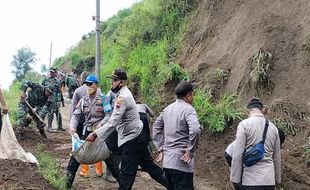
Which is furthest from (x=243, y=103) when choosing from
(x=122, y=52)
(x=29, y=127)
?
(x=122, y=52)

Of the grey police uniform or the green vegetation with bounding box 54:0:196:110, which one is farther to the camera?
the green vegetation with bounding box 54:0:196:110

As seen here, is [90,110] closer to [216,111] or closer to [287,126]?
[216,111]

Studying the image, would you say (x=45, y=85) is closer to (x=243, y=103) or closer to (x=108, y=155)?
(x=243, y=103)

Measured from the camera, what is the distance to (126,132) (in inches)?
262

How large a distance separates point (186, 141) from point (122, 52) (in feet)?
35.7

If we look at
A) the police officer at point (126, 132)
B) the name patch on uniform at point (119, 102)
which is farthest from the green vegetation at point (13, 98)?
the name patch on uniform at point (119, 102)

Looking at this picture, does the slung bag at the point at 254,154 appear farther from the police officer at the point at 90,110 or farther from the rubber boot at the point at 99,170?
the rubber boot at the point at 99,170

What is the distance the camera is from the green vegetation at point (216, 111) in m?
10.1

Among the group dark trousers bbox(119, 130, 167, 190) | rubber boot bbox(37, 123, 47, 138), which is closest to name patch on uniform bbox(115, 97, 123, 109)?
dark trousers bbox(119, 130, 167, 190)

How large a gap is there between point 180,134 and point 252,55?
5.50 m

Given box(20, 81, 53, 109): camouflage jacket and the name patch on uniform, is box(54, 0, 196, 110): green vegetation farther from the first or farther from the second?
the name patch on uniform

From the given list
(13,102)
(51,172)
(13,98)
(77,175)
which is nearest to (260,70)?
(77,175)

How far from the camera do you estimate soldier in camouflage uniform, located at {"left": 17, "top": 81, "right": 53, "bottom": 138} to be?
1209 centimetres

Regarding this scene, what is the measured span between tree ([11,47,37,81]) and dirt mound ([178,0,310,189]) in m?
35.1
